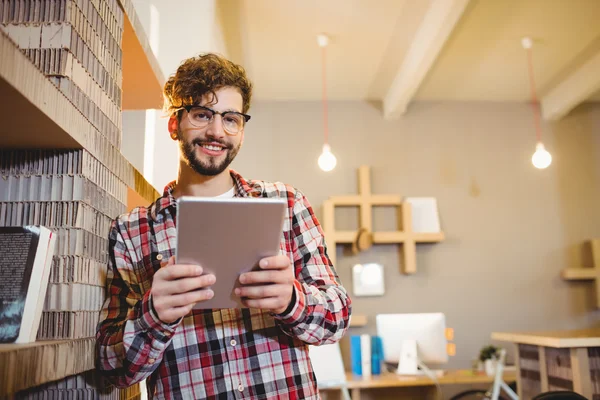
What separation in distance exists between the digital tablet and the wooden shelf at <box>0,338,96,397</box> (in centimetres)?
21

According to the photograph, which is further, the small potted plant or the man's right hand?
the small potted plant

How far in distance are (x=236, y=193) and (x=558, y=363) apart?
2.16m

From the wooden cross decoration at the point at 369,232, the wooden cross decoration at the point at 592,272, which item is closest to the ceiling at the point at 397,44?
the wooden cross decoration at the point at 369,232

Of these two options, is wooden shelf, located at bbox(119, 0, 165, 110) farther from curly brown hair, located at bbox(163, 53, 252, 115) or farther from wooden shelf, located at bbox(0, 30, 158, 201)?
wooden shelf, located at bbox(0, 30, 158, 201)

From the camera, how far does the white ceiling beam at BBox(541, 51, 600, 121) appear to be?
4055 mm

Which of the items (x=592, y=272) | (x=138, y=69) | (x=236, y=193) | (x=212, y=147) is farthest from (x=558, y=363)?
(x=138, y=69)

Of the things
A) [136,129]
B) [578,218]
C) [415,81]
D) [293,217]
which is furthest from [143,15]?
[578,218]

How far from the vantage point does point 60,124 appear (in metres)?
0.85

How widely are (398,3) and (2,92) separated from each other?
9.48 feet

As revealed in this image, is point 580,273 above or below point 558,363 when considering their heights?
above

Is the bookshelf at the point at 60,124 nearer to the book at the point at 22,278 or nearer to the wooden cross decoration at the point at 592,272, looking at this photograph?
the book at the point at 22,278

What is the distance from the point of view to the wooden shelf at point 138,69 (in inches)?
51.4

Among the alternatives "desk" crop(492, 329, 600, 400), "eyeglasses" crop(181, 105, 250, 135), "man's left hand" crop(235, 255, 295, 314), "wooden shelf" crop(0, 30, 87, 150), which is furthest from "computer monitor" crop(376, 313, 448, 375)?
"wooden shelf" crop(0, 30, 87, 150)

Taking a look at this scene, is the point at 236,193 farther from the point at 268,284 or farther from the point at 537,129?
the point at 537,129
